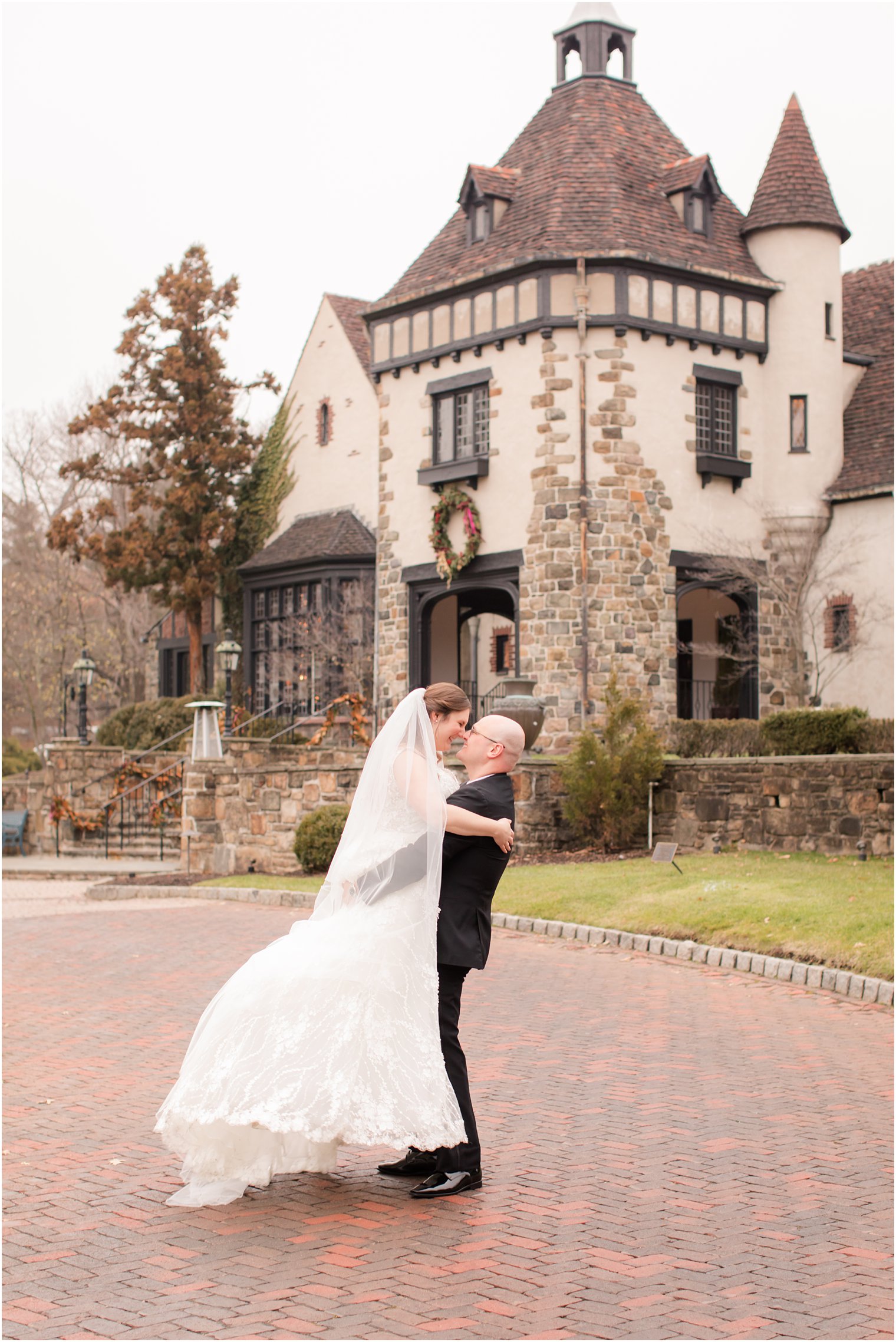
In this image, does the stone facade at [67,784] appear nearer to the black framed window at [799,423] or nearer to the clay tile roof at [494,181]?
the clay tile roof at [494,181]

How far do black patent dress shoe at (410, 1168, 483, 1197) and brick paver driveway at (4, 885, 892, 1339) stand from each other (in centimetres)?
7

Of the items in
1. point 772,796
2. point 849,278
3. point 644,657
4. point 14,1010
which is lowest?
point 14,1010

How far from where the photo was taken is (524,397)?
2448 cm

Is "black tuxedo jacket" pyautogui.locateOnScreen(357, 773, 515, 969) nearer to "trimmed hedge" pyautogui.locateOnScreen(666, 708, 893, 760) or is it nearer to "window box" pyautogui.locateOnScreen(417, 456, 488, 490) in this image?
"trimmed hedge" pyautogui.locateOnScreen(666, 708, 893, 760)

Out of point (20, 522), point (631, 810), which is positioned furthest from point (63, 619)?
point (631, 810)

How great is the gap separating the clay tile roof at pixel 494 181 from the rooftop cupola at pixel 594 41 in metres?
2.72

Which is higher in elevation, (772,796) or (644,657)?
(644,657)

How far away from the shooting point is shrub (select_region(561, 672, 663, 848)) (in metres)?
19.7

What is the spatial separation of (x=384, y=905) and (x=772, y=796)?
1335cm

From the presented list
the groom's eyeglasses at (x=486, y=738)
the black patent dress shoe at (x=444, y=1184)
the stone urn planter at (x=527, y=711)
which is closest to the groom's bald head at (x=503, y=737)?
the groom's eyeglasses at (x=486, y=738)

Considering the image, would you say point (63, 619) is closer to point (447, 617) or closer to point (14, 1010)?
point (447, 617)

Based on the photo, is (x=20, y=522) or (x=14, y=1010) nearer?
(x=14, y=1010)

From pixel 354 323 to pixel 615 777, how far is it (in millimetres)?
17308

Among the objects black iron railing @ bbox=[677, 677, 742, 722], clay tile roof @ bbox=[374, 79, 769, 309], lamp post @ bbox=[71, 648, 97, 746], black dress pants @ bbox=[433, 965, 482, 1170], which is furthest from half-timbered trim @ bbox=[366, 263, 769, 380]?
black dress pants @ bbox=[433, 965, 482, 1170]
